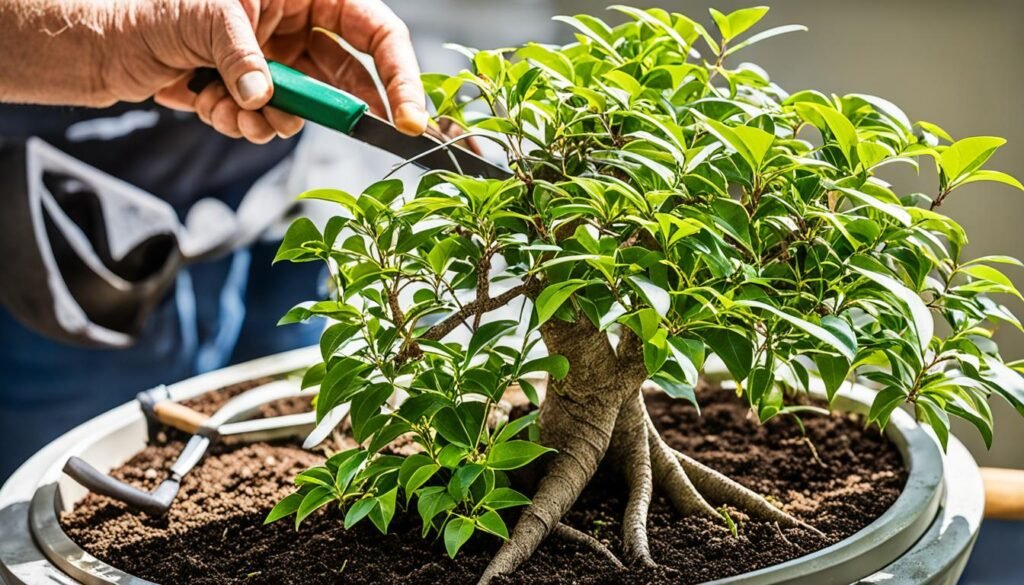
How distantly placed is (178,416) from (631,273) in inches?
21.2

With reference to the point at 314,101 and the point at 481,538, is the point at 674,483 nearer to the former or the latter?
the point at 481,538

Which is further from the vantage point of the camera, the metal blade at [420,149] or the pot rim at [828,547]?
the metal blade at [420,149]

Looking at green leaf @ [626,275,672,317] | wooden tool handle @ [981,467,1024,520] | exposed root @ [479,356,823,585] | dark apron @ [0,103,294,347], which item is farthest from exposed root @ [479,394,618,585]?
dark apron @ [0,103,294,347]

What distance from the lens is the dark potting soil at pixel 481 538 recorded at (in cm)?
68

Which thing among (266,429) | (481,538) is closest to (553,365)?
(481,538)

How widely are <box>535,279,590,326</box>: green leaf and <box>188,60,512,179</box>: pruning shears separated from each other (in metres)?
0.18

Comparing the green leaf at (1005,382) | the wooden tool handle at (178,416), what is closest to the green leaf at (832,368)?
the green leaf at (1005,382)

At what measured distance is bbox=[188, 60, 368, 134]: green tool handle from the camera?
0.74m

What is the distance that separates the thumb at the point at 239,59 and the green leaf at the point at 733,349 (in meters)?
0.39

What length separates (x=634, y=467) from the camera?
80 centimetres

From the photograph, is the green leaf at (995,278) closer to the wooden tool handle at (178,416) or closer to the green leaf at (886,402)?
the green leaf at (886,402)

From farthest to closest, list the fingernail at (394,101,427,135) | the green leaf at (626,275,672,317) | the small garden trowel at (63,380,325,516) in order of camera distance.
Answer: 1. the small garden trowel at (63,380,325,516)
2. the fingernail at (394,101,427,135)
3. the green leaf at (626,275,672,317)

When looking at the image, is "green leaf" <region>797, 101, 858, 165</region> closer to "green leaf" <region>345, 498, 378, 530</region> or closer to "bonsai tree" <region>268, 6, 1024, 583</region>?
"bonsai tree" <region>268, 6, 1024, 583</region>

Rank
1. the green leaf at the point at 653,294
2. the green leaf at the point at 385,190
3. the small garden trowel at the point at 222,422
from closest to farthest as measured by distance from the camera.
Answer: the green leaf at the point at 653,294 → the green leaf at the point at 385,190 → the small garden trowel at the point at 222,422
